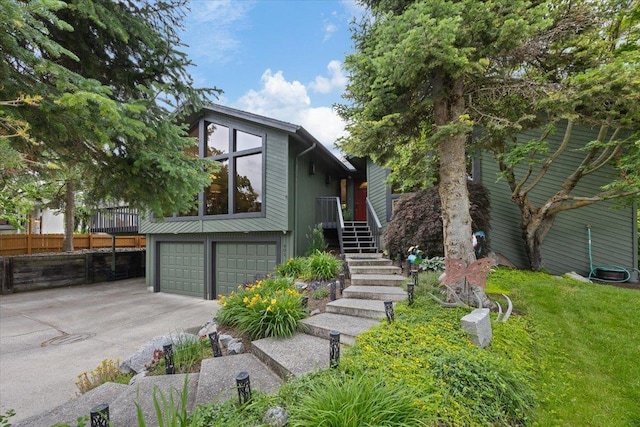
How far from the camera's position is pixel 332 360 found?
2734 mm

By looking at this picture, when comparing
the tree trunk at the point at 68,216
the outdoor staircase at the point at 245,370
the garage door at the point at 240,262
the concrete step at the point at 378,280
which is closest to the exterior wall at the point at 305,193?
the garage door at the point at 240,262

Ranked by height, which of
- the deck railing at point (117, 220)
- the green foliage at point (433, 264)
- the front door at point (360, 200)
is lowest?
the green foliage at point (433, 264)

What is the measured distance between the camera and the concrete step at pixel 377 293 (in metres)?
4.81

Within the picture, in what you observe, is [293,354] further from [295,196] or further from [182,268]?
[182,268]

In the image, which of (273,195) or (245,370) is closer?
(245,370)

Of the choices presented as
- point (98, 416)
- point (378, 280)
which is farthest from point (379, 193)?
point (98, 416)

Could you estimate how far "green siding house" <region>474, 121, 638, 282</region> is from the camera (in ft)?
22.6

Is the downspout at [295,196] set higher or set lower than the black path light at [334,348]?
higher

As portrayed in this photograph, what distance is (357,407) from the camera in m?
1.97

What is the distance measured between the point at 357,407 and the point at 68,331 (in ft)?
24.7

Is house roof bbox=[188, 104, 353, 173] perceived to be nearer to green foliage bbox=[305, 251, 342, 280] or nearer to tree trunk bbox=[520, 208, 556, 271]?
green foliage bbox=[305, 251, 342, 280]

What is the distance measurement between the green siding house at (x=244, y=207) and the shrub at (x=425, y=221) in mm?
2873

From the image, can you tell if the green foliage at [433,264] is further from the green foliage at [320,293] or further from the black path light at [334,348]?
the black path light at [334,348]

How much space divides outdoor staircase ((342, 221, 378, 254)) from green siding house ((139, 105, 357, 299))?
92 cm
